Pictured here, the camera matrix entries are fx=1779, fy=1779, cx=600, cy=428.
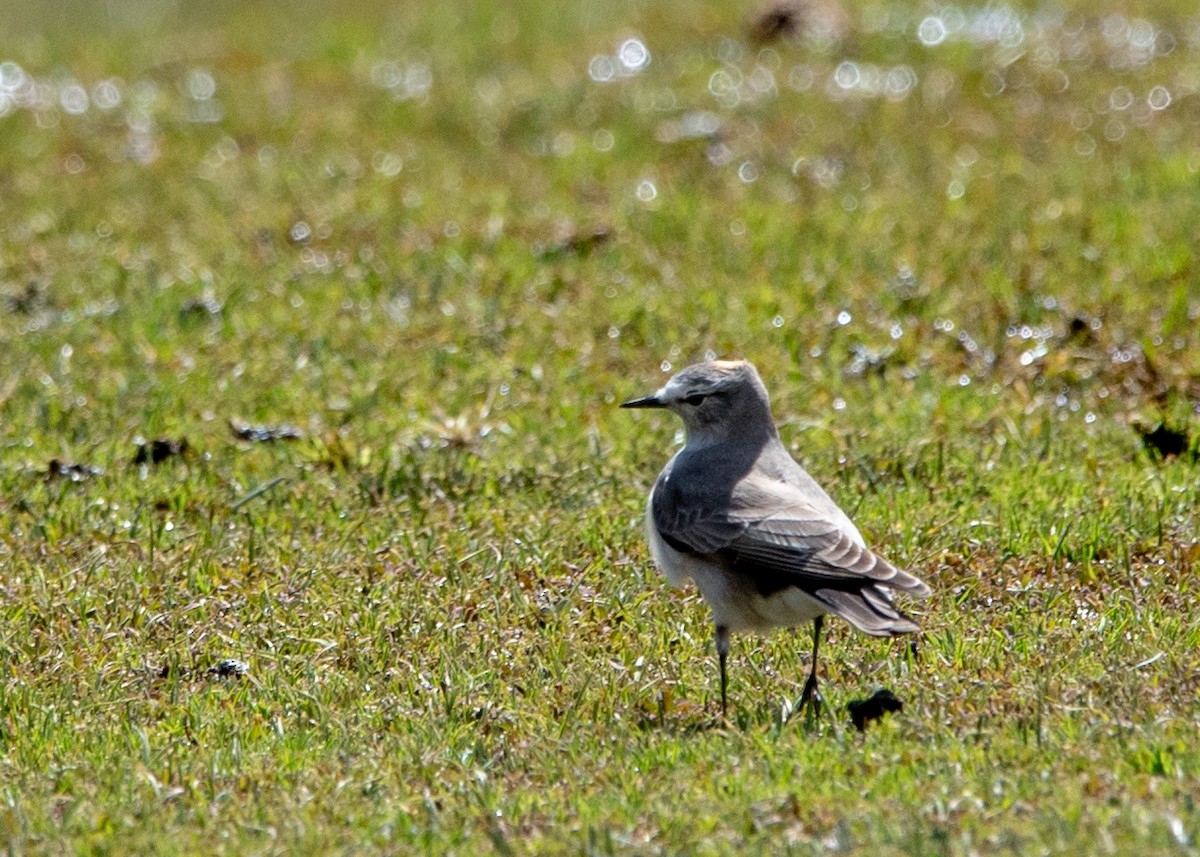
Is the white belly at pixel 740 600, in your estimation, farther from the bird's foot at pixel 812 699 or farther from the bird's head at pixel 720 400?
the bird's head at pixel 720 400

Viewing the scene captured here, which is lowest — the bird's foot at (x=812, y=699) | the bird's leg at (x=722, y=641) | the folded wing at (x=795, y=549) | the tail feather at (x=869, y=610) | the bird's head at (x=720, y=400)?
the bird's foot at (x=812, y=699)

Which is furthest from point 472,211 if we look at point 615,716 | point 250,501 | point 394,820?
point 394,820

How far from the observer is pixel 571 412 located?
8312 millimetres

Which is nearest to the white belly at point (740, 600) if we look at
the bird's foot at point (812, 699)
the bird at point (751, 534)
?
the bird at point (751, 534)

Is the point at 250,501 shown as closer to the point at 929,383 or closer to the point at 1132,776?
the point at 929,383


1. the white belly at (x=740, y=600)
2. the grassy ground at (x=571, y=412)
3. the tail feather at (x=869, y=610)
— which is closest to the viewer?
the grassy ground at (x=571, y=412)

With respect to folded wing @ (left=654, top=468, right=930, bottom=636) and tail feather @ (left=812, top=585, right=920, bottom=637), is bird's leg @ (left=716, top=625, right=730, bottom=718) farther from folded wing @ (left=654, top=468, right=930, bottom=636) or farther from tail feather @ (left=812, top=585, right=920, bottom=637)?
tail feather @ (left=812, top=585, right=920, bottom=637)

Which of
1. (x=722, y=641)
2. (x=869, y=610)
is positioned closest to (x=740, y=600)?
(x=722, y=641)

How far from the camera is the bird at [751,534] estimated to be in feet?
17.6

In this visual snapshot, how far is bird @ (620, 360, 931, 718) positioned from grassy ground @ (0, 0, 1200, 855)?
27cm

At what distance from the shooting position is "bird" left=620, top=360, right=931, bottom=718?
17.6ft

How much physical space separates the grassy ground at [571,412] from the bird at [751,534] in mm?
273

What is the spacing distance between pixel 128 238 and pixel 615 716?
6.20m

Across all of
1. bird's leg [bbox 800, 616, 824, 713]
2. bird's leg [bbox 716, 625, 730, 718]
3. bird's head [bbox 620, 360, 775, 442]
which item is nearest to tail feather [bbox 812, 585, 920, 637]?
bird's leg [bbox 800, 616, 824, 713]
